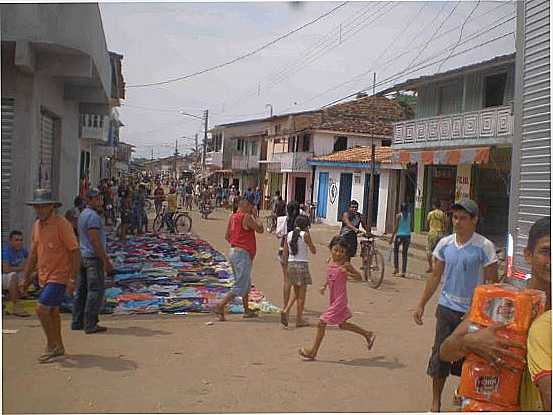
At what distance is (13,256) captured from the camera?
25.7ft

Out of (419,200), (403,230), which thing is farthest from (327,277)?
(419,200)

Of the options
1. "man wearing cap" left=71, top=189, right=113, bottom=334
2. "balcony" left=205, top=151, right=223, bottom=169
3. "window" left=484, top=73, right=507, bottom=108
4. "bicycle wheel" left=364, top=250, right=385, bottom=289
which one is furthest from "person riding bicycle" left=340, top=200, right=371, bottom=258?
"balcony" left=205, top=151, right=223, bottom=169

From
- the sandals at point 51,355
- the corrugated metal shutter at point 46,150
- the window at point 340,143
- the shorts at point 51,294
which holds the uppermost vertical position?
the window at point 340,143

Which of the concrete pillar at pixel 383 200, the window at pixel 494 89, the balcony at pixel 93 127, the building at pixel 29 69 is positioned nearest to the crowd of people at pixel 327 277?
the building at pixel 29 69

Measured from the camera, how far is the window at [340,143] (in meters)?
34.7

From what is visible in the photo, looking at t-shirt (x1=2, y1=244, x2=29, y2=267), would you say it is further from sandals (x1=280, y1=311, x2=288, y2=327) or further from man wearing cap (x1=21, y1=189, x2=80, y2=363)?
sandals (x1=280, y1=311, x2=288, y2=327)

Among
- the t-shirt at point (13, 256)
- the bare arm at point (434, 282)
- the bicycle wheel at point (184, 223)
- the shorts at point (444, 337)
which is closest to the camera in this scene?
the shorts at point (444, 337)

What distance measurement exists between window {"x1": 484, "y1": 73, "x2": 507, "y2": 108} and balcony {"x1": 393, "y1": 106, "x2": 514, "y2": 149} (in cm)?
131

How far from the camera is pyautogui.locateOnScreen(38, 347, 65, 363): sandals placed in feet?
18.7

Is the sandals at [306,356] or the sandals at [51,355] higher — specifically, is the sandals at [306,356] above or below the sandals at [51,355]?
above

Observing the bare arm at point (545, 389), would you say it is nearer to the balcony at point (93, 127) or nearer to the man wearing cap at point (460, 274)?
the man wearing cap at point (460, 274)

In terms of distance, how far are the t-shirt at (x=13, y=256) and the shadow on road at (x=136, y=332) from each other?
171 centimetres

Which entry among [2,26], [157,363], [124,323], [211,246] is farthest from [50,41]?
[211,246]

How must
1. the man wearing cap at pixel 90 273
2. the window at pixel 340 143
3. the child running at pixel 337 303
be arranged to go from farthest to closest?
the window at pixel 340 143 < the man wearing cap at pixel 90 273 < the child running at pixel 337 303
